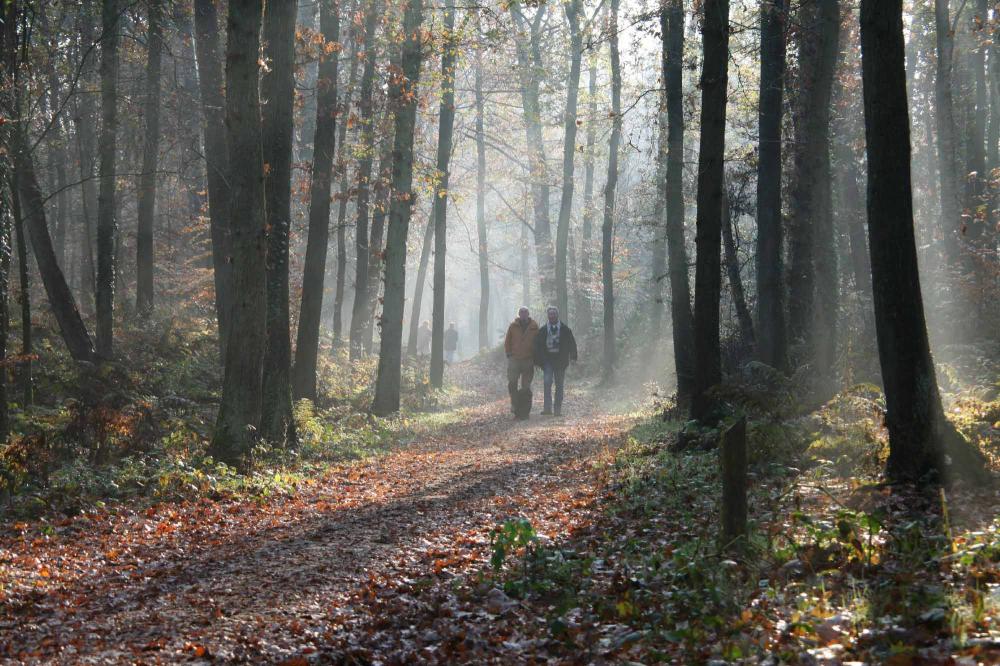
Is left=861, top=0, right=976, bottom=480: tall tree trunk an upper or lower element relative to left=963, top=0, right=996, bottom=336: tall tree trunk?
lower

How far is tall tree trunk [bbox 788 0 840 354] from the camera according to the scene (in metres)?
14.1

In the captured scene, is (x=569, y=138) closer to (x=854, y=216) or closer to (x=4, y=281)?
(x=854, y=216)

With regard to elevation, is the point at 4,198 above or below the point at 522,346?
above

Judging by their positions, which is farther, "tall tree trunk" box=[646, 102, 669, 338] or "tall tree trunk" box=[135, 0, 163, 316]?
"tall tree trunk" box=[646, 102, 669, 338]

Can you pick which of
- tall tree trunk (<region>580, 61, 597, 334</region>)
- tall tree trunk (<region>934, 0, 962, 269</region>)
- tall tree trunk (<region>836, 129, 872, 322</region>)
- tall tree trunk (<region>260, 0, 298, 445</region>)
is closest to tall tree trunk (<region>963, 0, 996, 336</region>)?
tall tree trunk (<region>934, 0, 962, 269</region>)

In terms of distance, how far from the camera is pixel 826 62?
1400 cm

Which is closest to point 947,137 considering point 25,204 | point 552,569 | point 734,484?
point 734,484

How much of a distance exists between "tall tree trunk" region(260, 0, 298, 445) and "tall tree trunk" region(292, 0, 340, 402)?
3.10 m

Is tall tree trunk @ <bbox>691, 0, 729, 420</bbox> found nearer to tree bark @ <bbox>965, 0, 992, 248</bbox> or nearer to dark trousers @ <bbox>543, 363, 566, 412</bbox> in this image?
dark trousers @ <bbox>543, 363, 566, 412</bbox>

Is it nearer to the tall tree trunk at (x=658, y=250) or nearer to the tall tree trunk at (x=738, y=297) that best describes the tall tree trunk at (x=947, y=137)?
the tall tree trunk at (x=658, y=250)

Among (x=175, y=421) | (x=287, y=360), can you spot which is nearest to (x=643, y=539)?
(x=287, y=360)

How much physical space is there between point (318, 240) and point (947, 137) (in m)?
19.2

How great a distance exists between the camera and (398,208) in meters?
17.2

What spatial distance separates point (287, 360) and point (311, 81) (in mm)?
25357
